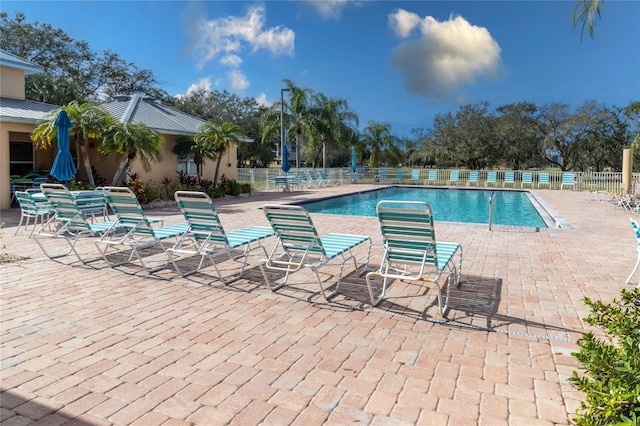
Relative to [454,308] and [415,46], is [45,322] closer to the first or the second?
[454,308]

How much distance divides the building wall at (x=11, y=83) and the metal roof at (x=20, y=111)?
33cm

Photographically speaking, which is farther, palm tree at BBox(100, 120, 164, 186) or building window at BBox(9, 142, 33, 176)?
building window at BBox(9, 142, 33, 176)

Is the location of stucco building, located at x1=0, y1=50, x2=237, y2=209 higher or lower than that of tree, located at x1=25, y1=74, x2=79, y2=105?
lower

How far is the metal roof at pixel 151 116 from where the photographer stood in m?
17.7

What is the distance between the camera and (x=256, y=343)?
3.74 m

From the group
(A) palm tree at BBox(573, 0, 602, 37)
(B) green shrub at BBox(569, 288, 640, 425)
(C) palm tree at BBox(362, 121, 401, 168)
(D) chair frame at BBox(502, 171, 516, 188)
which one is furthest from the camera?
(C) palm tree at BBox(362, 121, 401, 168)

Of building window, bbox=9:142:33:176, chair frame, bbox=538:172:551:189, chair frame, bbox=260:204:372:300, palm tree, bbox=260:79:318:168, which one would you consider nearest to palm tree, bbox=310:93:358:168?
palm tree, bbox=260:79:318:168

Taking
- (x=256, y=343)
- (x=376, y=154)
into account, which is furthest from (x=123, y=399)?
(x=376, y=154)

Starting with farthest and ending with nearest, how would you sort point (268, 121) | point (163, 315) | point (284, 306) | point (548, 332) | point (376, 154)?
1. point (376, 154)
2. point (268, 121)
3. point (284, 306)
4. point (163, 315)
5. point (548, 332)

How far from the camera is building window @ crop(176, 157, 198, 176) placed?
65.6 ft

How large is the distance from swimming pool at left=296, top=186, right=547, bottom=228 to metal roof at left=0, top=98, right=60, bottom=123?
9284mm

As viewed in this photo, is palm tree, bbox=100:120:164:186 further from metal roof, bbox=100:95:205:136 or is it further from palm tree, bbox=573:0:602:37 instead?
palm tree, bbox=573:0:602:37

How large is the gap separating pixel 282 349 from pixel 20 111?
15.6m

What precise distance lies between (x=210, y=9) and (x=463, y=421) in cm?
2498
